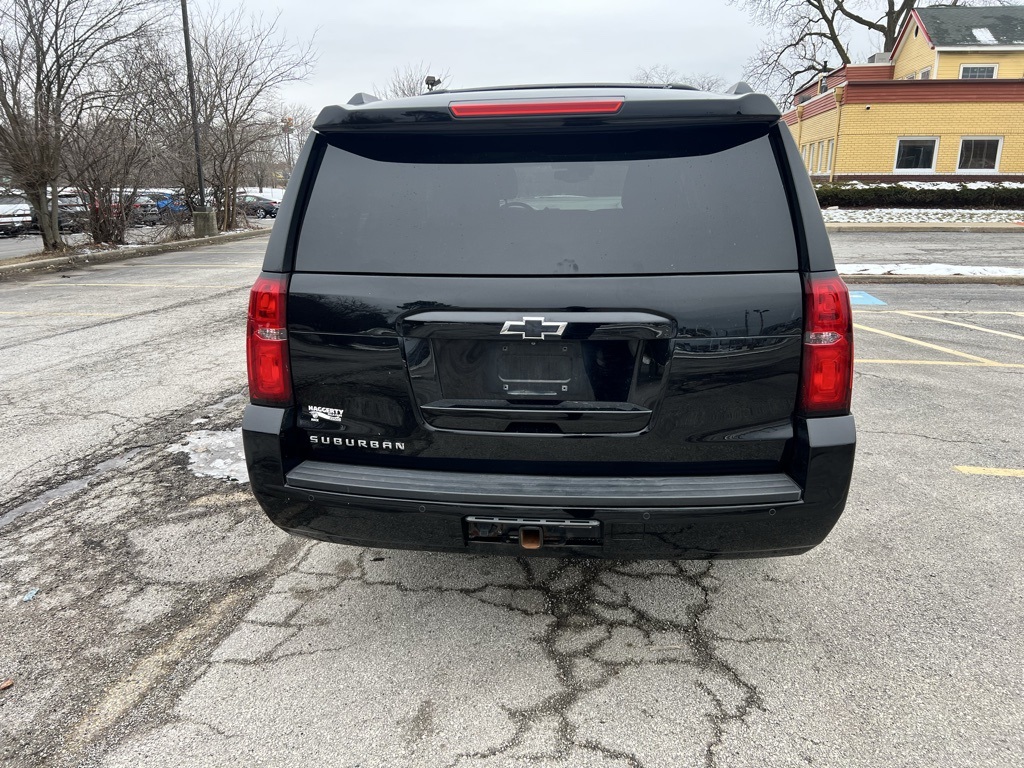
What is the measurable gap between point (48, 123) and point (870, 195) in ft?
79.1

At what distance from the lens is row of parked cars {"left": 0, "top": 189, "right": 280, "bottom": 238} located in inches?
707

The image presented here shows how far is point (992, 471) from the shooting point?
14.0 feet

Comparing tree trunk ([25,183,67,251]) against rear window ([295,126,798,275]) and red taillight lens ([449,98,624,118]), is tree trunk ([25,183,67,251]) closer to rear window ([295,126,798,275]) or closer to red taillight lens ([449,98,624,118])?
rear window ([295,126,798,275])

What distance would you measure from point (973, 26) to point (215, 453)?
39721 mm

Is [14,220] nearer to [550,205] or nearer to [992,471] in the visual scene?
[550,205]

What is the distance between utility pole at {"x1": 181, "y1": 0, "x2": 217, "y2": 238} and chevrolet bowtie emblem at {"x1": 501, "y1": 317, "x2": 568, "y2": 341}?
2143 cm

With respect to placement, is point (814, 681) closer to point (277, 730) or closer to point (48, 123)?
point (277, 730)

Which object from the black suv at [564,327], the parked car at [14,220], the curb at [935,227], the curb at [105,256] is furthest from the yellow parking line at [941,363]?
the parked car at [14,220]

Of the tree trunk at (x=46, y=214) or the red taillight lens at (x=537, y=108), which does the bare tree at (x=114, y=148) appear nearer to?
the tree trunk at (x=46, y=214)

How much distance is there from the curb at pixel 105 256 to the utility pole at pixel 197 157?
0.42m

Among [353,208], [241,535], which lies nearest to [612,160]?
[353,208]

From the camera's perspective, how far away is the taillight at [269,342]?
243 centimetres

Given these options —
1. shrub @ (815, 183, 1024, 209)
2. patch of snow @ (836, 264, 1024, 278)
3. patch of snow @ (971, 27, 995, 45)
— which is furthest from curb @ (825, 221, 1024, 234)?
patch of snow @ (971, 27, 995, 45)

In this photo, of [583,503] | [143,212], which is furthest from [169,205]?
[583,503]
